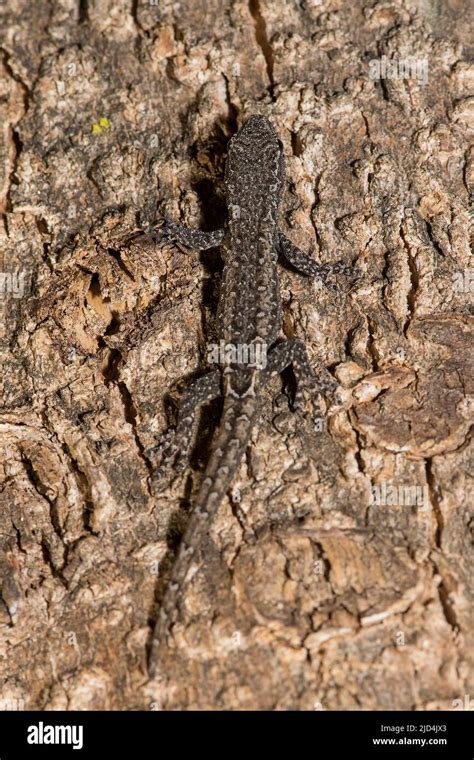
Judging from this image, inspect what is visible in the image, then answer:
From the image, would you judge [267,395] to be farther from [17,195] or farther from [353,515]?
[17,195]

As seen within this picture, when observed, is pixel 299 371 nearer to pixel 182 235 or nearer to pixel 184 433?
pixel 184 433

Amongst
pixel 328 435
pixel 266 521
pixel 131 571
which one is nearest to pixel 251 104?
pixel 328 435

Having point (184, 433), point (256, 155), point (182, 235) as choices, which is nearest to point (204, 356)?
point (184, 433)

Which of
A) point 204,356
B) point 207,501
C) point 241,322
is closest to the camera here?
point 207,501

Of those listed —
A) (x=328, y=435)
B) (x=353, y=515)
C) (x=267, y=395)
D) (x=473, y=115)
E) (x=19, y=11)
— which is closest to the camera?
(x=353, y=515)

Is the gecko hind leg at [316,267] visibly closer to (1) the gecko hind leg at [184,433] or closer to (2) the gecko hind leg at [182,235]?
(2) the gecko hind leg at [182,235]

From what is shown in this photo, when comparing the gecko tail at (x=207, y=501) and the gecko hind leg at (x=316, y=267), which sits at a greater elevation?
the gecko hind leg at (x=316, y=267)

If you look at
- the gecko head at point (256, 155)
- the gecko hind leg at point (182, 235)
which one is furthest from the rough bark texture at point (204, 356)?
the gecko head at point (256, 155)
